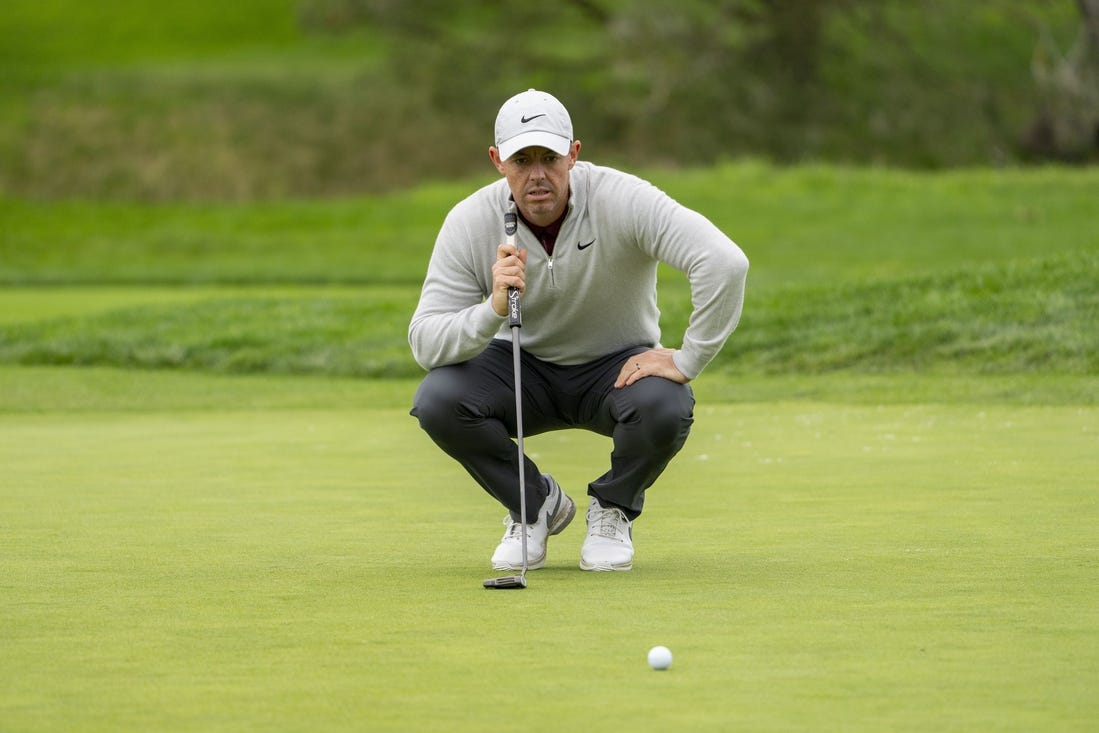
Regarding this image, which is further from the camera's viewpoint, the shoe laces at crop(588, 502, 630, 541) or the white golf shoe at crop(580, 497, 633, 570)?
the shoe laces at crop(588, 502, 630, 541)

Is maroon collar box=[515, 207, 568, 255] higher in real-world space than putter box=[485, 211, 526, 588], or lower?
higher

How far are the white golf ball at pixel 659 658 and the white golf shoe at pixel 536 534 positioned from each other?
158 cm

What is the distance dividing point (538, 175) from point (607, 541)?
1.10m

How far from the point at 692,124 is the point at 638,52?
11.9ft

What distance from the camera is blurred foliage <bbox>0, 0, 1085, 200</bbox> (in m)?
33.7

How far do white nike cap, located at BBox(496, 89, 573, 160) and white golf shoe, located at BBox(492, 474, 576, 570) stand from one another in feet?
3.72

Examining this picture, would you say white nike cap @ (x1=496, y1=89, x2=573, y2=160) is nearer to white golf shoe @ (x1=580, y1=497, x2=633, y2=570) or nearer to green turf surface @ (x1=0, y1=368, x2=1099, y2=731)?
white golf shoe @ (x1=580, y1=497, x2=633, y2=570)

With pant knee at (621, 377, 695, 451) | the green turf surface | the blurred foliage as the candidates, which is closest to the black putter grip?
pant knee at (621, 377, 695, 451)

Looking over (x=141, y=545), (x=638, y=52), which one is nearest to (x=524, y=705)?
(x=141, y=545)

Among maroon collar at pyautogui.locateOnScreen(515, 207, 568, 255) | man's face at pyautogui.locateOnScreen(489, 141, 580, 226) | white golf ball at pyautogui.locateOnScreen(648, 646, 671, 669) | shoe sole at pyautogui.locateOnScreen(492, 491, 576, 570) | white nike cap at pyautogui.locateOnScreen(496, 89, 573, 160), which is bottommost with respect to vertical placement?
shoe sole at pyautogui.locateOnScreen(492, 491, 576, 570)

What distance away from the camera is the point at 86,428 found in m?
10.4

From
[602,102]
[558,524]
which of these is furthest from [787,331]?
[602,102]

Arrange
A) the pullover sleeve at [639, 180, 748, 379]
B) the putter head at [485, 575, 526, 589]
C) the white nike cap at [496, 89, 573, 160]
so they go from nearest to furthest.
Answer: the putter head at [485, 575, 526, 589]
the white nike cap at [496, 89, 573, 160]
the pullover sleeve at [639, 180, 748, 379]

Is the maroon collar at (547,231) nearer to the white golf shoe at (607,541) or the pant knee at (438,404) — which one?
the pant knee at (438,404)
